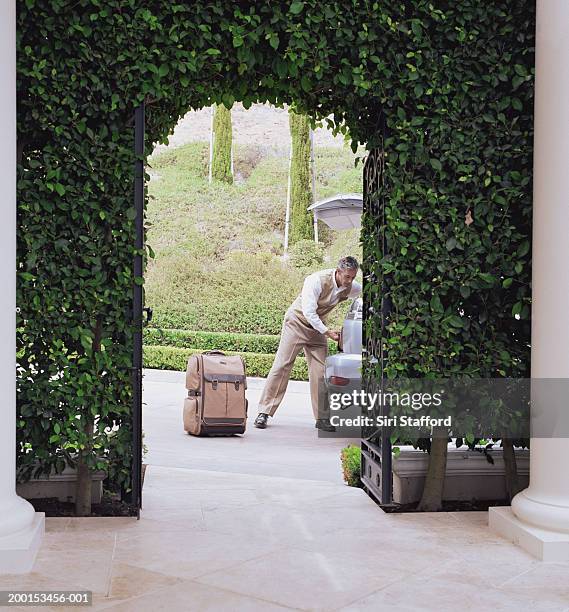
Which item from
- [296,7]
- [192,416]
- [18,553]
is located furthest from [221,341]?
[18,553]

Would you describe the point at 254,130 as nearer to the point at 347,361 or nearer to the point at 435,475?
the point at 347,361

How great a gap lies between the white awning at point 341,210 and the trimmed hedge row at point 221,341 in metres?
5.69

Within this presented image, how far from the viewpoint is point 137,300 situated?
4344mm

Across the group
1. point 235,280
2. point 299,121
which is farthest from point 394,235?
point 299,121

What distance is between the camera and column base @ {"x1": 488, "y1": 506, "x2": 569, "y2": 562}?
3.68 meters

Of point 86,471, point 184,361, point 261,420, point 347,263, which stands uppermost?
point 347,263

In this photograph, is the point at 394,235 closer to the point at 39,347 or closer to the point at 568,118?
the point at 568,118

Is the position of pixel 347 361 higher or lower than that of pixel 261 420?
higher

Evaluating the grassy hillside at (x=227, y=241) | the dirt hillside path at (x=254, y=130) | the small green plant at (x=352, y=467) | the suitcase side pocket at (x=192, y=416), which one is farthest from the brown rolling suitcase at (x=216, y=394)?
the dirt hillside path at (x=254, y=130)

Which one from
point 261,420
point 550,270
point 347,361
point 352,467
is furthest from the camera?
point 261,420

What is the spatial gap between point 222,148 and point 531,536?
879 inches

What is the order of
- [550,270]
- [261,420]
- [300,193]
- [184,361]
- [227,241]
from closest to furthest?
1. [550,270]
2. [261,420]
3. [184,361]
4. [300,193]
5. [227,241]

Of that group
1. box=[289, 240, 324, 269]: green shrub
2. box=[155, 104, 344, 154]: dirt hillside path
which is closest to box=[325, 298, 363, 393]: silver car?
box=[289, 240, 324, 269]: green shrub

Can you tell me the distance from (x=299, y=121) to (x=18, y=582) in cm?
1956
